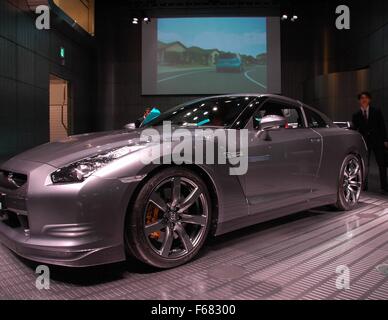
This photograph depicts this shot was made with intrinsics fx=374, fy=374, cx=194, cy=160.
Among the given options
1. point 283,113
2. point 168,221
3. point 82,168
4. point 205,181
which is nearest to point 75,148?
point 82,168

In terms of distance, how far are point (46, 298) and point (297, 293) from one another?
1.29 meters

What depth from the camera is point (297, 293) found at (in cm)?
196

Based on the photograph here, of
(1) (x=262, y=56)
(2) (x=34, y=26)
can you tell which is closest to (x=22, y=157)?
(2) (x=34, y=26)

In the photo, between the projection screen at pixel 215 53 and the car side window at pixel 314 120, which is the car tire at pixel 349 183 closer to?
the car side window at pixel 314 120

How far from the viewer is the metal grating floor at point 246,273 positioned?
1.96 m

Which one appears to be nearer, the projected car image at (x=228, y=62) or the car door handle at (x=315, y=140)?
the car door handle at (x=315, y=140)

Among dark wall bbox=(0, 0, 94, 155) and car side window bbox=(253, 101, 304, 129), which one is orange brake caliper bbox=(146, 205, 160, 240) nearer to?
car side window bbox=(253, 101, 304, 129)

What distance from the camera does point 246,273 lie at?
7.34 feet

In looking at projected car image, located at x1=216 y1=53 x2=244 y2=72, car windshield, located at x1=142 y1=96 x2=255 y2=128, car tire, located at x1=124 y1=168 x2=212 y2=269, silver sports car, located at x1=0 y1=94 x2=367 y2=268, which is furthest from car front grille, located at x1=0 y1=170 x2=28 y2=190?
projected car image, located at x1=216 y1=53 x2=244 y2=72

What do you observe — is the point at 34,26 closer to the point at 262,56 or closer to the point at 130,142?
the point at 262,56

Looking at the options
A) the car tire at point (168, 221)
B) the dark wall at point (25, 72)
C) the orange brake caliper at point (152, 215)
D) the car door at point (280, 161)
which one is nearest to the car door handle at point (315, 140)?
the car door at point (280, 161)

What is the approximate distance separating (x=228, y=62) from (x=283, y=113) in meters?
11.4

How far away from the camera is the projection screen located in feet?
46.6

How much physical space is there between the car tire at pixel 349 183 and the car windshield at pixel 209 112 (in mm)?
1492
